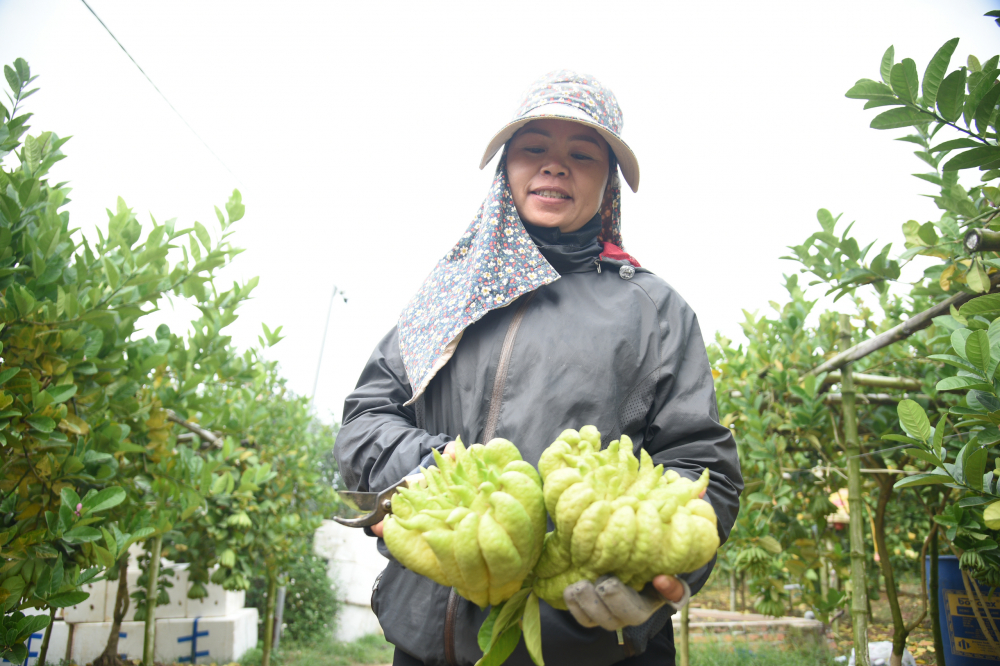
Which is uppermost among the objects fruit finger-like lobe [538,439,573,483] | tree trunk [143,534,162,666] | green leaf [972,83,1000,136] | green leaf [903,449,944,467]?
green leaf [972,83,1000,136]

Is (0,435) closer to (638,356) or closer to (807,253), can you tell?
(638,356)

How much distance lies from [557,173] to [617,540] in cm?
121

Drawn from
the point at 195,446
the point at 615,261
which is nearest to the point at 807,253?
the point at 615,261

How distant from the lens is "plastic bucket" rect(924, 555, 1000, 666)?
254cm

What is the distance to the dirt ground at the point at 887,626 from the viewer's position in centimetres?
404

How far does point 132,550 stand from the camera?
6355mm

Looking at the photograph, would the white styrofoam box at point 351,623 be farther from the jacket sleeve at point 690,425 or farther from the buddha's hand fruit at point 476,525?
the buddha's hand fruit at point 476,525

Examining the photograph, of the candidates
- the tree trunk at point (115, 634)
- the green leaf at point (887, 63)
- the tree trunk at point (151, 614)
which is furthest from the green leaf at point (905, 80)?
the tree trunk at point (115, 634)

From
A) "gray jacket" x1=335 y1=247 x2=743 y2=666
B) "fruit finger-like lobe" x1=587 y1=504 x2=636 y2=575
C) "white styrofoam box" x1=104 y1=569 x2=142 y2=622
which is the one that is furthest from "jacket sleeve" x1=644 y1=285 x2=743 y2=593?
"white styrofoam box" x1=104 y1=569 x2=142 y2=622

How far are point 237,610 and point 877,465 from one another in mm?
6988

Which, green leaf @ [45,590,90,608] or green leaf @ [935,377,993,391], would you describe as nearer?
green leaf @ [935,377,993,391]

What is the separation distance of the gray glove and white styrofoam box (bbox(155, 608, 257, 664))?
690 centimetres

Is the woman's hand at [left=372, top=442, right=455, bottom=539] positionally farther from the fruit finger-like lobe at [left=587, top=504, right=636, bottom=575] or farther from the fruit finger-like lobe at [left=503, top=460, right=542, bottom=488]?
the fruit finger-like lobe at [left=587, top=504, right=636, bottom=575]

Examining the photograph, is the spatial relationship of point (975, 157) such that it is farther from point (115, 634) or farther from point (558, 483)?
point (115, 634)
